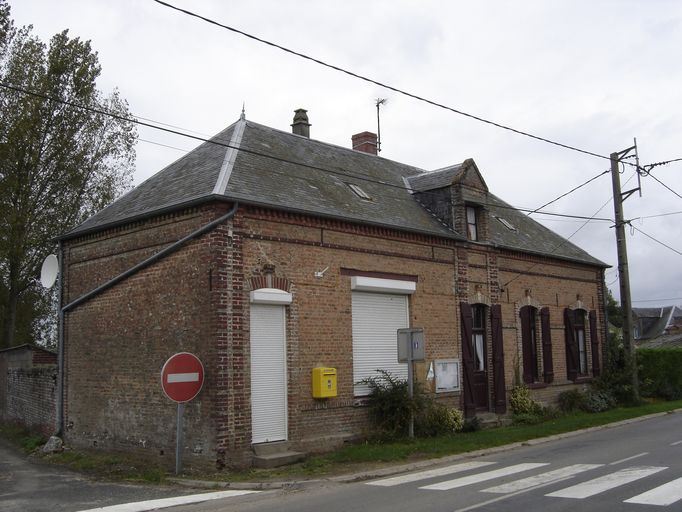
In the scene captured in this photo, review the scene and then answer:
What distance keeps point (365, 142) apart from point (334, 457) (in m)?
13.3

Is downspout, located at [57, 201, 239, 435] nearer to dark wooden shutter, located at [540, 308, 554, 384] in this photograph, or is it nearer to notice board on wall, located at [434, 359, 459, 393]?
notice board on wall, located at [434, 359, 459, 393]

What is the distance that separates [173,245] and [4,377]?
9967mm

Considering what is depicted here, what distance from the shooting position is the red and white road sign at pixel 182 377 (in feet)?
37.5

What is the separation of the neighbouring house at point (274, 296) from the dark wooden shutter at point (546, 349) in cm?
117

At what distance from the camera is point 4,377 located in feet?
64.8

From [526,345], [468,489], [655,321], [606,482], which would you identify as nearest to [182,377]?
[468,489]

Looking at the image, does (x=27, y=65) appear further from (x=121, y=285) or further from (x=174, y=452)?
(x=174, y=452)

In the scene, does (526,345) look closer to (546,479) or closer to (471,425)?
(471,425)

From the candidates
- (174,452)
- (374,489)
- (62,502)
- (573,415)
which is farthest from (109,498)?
(573,415)

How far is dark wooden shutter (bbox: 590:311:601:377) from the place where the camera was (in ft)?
78.5

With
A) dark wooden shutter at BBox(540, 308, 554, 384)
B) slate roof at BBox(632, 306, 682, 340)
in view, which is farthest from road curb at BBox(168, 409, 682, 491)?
slate roof at BBox(632, 306, 682, 340)

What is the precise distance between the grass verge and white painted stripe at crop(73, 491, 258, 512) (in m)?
1.24

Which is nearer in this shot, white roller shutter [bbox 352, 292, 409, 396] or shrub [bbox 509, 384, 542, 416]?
white roller shutter [bbox 352, 292, 409, 396]

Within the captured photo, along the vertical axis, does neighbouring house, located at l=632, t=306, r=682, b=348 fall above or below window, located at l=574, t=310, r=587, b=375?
above
